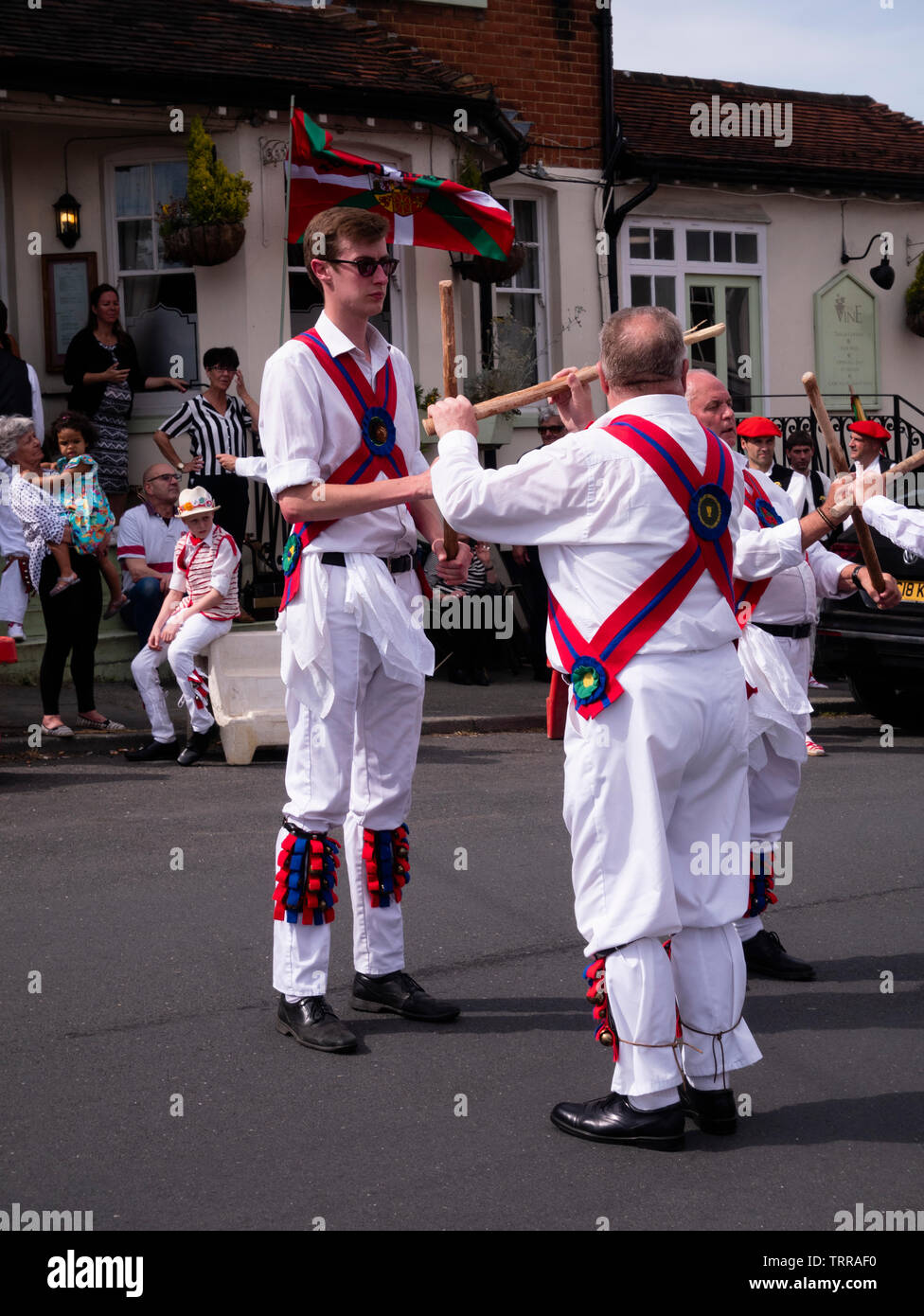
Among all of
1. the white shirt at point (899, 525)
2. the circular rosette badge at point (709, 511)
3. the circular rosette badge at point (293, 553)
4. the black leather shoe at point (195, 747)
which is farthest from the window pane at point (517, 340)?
the circular rosette badge at point (709, 511)

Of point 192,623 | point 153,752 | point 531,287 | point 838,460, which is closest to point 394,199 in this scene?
point 838,460

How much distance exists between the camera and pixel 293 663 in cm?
476

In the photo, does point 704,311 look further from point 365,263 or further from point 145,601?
point 365,263

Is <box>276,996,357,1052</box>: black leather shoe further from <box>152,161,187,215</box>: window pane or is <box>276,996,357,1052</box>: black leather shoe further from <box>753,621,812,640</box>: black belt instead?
<box>152,161,187,215</box>: window pane

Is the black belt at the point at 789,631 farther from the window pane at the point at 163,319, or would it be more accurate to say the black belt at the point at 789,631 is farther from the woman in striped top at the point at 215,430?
the window pane at the point at 163,319

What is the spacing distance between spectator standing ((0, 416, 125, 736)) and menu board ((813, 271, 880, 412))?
38.3 feet

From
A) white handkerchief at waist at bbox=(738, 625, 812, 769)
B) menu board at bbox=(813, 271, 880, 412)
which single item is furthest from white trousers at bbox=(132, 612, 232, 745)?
menu board at bbox=(813, 271, 880, 412)

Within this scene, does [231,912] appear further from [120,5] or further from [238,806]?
[120,5]

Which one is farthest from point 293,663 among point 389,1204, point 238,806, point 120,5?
point 120,5

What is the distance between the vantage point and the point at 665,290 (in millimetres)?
18891

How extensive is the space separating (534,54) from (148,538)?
8.39 meters

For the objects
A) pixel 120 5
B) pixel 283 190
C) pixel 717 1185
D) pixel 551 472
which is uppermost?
pixel 120 5

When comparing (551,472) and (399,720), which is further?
(399,720)

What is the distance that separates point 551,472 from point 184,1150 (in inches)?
73.8
